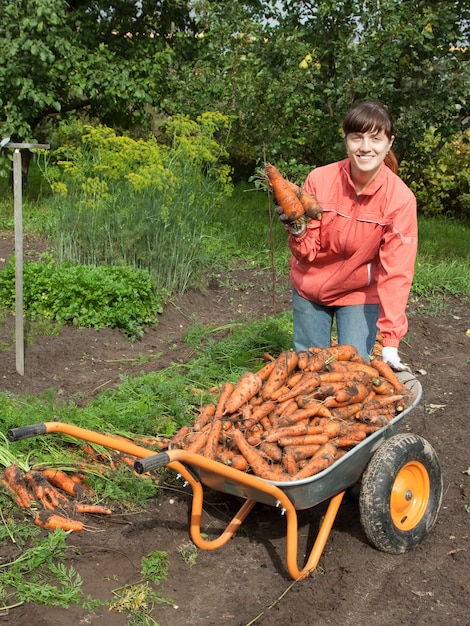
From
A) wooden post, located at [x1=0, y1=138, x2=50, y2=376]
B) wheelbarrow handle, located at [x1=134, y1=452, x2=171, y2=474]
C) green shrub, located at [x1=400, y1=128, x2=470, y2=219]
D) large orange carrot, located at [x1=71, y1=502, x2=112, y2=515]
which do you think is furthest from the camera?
green shrub, located at [x1=400, y1=128, x2=470, y2=219]

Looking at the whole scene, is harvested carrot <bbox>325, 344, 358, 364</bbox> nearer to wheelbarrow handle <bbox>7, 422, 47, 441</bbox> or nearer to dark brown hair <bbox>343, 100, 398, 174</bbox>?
dark brown hair <bbox>343, 100, 398, 174</bbox>

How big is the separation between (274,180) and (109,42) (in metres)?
6.97

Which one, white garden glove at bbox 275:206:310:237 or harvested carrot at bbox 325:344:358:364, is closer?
harvested carrot at bbox 325:344:358:364

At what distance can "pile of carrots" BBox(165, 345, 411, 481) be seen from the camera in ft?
11.5

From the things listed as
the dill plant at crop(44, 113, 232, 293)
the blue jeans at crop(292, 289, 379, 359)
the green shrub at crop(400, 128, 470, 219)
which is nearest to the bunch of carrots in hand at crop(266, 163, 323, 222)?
the blue jeans at crop(292, 289, 379, 359)

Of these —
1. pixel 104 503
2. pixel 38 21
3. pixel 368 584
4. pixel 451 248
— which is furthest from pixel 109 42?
pixel 368 584

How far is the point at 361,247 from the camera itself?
4.29 meters

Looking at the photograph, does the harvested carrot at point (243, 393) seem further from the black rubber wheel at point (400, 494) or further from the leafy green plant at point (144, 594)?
the leafy green plant at point (144, 594)

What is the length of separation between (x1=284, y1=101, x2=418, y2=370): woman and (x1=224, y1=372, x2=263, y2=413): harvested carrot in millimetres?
676

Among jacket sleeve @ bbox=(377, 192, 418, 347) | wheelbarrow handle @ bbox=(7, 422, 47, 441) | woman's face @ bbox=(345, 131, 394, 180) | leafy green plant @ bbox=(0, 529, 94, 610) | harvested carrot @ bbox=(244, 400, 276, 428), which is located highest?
woman's face @ bbox=(345, 131, 394, 180)

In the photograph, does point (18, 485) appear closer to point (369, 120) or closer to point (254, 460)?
point (254, 460)

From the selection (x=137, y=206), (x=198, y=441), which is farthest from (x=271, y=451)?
(x=137, y=206)

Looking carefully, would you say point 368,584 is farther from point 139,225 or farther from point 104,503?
point 139,225

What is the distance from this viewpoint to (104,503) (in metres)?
4.05
